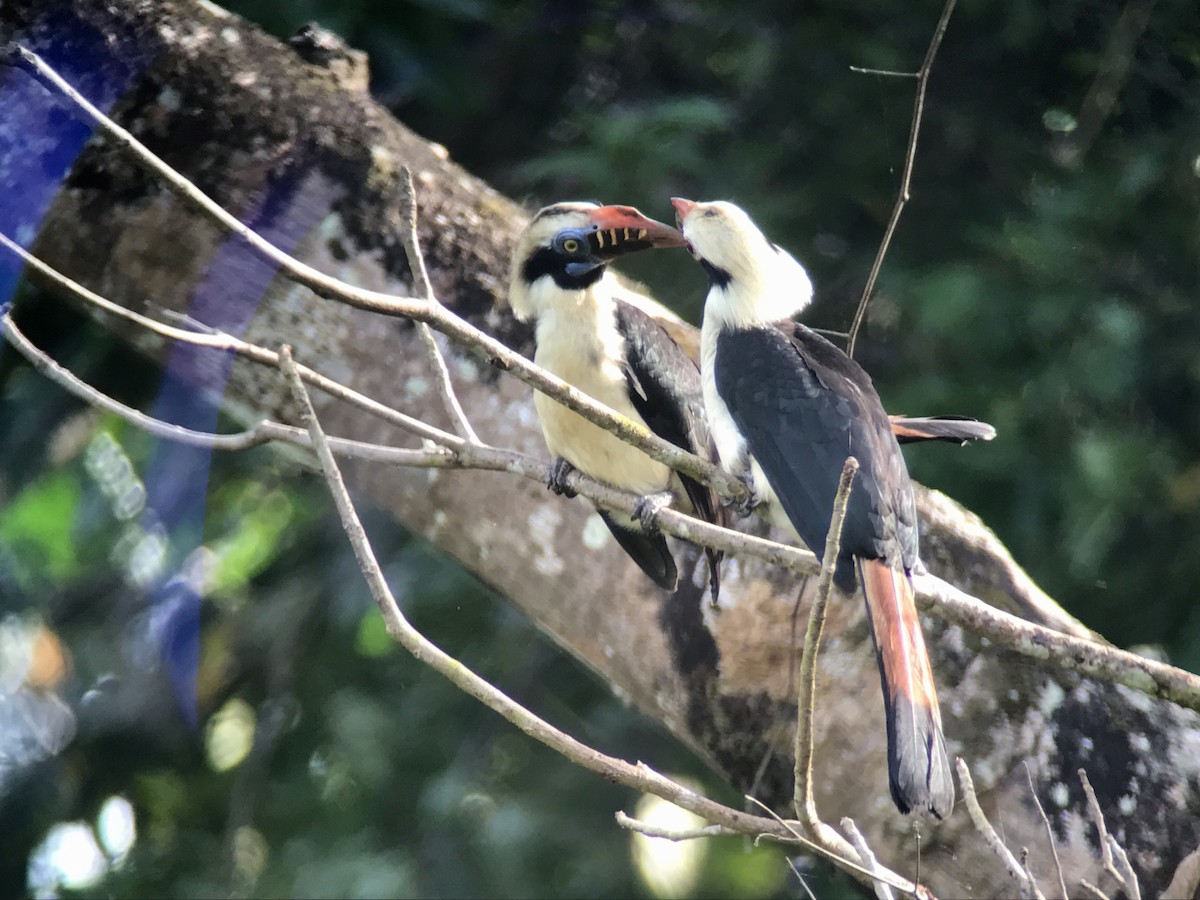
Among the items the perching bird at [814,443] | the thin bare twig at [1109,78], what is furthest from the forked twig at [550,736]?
the thin bare twig at [1109,78]

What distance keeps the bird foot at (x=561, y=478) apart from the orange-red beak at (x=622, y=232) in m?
0.51

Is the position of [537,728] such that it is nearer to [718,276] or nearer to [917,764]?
[917,764]

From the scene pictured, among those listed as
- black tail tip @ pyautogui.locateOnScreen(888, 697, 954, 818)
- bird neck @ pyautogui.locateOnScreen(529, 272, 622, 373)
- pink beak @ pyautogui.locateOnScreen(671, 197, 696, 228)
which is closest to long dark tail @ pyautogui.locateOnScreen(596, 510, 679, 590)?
bird neck @ pyautogui.locateOnScreen(529, 272, 622, 373)

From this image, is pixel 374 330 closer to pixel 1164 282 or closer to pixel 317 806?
pixel 317 806

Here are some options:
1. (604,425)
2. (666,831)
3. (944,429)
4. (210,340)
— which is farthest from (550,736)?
(944,429)

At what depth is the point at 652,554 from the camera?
2.84m

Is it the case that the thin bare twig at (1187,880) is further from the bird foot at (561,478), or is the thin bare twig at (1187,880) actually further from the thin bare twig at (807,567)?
the bird foot at (561,478)

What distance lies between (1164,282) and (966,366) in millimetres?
551

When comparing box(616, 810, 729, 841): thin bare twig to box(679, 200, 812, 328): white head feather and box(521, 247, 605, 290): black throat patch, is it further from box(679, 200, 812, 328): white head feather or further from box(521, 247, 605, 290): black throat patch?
box(521, 247, 605, 290): black throat patch

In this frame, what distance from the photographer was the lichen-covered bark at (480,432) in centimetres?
250

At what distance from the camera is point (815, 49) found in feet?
13.1

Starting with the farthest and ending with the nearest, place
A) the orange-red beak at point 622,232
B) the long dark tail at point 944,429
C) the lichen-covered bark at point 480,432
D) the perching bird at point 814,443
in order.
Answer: the orange-red beak at point 622,232 < the long dark tail at point 944,429 < the lichen-covered bark at point 480,432 < the perching bird at point 814,443

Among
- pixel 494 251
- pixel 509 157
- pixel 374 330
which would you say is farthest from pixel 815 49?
pixel 374 330

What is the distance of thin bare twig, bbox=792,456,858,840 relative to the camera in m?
1.60
